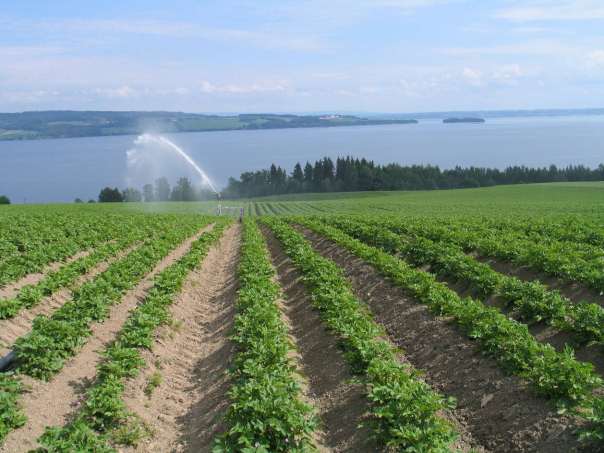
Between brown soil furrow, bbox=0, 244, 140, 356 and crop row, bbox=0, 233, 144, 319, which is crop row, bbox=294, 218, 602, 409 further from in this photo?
crop row, bbox=0, 233, 144, 319

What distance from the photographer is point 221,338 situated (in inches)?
502

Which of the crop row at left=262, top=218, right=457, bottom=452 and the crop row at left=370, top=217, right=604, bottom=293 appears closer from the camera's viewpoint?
the crop row at left=262, top=218, right=457, bottom=452

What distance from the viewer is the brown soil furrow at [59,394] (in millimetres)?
7316

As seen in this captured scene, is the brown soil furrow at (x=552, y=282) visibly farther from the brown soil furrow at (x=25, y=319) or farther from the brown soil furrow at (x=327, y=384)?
the brown soil furrow at (x=25, y=319)

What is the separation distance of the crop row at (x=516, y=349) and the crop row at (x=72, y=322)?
774 cm

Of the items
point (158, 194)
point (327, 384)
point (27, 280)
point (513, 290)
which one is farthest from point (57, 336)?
point (158, 194)

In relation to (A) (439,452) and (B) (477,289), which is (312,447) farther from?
(B) (477,289)

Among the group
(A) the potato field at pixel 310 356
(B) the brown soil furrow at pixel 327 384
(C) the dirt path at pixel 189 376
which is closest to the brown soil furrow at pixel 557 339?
(A) the potato field at pixel 310 356

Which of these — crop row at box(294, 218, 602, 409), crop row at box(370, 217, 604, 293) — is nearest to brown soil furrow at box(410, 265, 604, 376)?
crop row at box(294, 218, 602, 409)

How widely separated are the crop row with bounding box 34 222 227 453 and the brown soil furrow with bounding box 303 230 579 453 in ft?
17.4

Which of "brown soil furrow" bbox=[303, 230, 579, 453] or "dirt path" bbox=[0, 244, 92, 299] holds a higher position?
"dirt path" bbox=[0, 244, 92, 299]

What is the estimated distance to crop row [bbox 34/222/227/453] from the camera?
22.6 ft

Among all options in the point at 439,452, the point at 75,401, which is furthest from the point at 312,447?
the point at 75,401

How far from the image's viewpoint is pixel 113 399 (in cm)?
807
